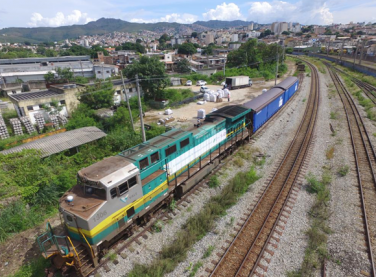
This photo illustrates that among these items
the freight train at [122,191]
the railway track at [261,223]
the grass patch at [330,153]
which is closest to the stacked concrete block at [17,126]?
the freight train at [122,191]

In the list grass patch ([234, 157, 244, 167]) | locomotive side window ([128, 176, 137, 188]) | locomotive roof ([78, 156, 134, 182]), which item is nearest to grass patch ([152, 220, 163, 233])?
locomotive side window ([128, 176, 137, 188])

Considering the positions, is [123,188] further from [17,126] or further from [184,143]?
[17,126]

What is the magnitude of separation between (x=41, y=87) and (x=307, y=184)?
2122 inches

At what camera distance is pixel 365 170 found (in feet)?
54.0

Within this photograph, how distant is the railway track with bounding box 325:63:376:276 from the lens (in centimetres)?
1098

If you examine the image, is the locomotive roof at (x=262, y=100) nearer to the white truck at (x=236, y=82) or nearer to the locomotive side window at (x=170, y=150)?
the locomotive side window at (x=170, y=150)

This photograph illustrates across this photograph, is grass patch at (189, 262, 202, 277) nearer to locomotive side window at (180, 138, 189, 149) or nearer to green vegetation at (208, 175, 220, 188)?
green vegetation at (208, 175, 220, 188)

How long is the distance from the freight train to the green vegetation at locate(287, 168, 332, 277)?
6.81m

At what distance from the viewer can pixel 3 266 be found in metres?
10.0

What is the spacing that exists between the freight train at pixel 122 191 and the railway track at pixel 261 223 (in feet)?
13.9

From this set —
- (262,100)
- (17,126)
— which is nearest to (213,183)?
(262,100)

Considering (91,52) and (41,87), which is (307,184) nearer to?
(41,87)

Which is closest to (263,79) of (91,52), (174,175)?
(174,175)

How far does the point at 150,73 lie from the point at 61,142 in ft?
65.1
